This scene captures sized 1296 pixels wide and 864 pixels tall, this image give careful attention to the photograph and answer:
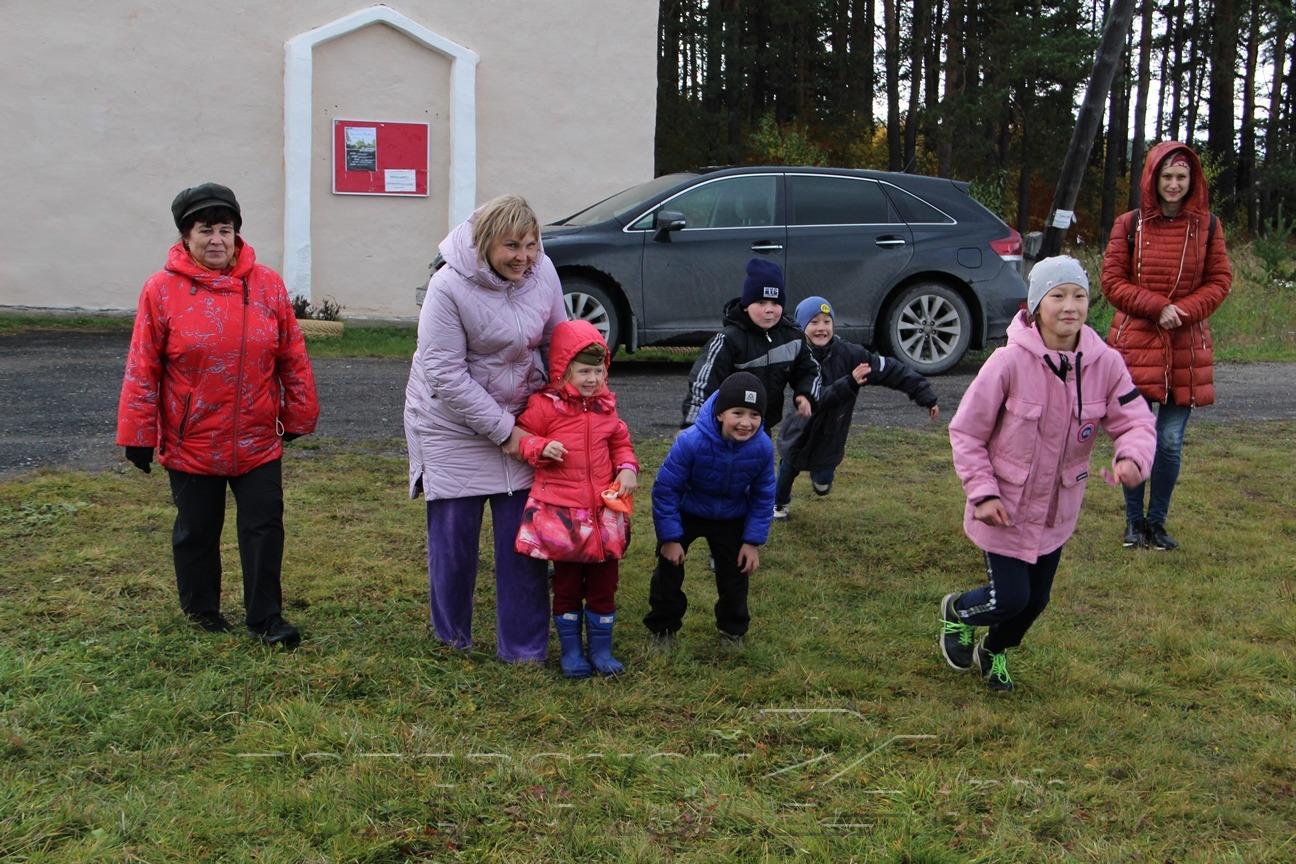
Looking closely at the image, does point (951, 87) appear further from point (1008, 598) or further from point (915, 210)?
point (1008, 598)

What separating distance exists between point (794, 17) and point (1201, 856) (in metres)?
34.8

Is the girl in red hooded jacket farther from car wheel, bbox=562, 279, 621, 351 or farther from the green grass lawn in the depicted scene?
car wheel, bbox=562, 279, 621, 351

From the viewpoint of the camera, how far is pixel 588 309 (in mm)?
10805

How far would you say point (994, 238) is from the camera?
38.3 feet

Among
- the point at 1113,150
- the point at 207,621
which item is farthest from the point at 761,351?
the point at 1113,150

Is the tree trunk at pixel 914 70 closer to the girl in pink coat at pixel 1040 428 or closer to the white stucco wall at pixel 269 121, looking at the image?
the white stucco wall at pixel 269 121

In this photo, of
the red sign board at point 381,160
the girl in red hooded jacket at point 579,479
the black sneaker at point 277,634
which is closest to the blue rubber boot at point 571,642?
the girl in red hooded jacket at point 579,479

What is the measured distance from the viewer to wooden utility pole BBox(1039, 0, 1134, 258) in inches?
449

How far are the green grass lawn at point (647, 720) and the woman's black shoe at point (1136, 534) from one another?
0.49 ft

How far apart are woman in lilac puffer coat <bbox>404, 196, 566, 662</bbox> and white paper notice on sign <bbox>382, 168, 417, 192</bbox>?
439 inches

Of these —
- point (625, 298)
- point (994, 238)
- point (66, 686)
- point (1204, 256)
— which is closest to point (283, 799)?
point (66, 686)

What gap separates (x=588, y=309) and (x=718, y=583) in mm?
6284

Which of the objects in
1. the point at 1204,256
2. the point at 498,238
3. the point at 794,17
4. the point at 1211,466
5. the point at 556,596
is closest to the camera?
the point at 498,238

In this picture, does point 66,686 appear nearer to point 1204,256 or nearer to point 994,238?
point 1204,256
